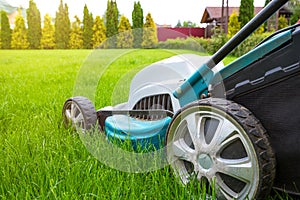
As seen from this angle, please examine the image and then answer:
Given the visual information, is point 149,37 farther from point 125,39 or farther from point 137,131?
point 137,131

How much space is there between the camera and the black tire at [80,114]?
5.62 feet

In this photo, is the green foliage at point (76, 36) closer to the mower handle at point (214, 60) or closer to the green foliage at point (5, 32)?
the green foliage at point (5, 32)

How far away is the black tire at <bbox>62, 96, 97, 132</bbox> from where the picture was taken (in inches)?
67.4

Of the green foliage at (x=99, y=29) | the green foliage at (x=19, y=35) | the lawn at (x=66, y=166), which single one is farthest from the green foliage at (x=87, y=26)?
the lawn at (x=66, y=166)

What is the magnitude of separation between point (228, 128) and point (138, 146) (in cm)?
50

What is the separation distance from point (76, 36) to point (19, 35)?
2.10 m

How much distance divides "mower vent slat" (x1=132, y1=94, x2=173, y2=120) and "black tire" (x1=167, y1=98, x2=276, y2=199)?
349 millimetres

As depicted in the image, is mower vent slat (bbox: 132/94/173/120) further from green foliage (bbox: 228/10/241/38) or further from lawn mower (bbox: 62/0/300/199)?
green foliage (bbox: 228/10/241/38)

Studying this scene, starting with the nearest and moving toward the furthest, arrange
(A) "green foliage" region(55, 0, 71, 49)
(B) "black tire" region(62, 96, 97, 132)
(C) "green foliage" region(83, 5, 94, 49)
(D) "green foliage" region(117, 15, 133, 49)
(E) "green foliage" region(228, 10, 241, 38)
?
(D) "green foliage" region(117, 15, 133, 49) → (B) "black tire" region(62, 96, 97, 132) → (E) "green foliage" region(228, 10, 241, 38) → (C) "green foliage" region(83, 5, 94, 49) → (A) "green foliage" region(55, 0, 71, 49)

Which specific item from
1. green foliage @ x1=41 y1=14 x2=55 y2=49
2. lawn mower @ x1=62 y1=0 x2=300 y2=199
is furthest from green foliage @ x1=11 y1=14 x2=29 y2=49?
lawn mower @ x1=62 y1=0 x2=300 y2=199

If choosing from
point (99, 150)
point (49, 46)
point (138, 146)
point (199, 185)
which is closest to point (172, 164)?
point (199, 185)

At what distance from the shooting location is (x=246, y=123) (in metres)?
0.93

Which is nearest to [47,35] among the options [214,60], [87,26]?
→ [87,26]

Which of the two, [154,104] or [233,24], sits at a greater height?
[233,24]
